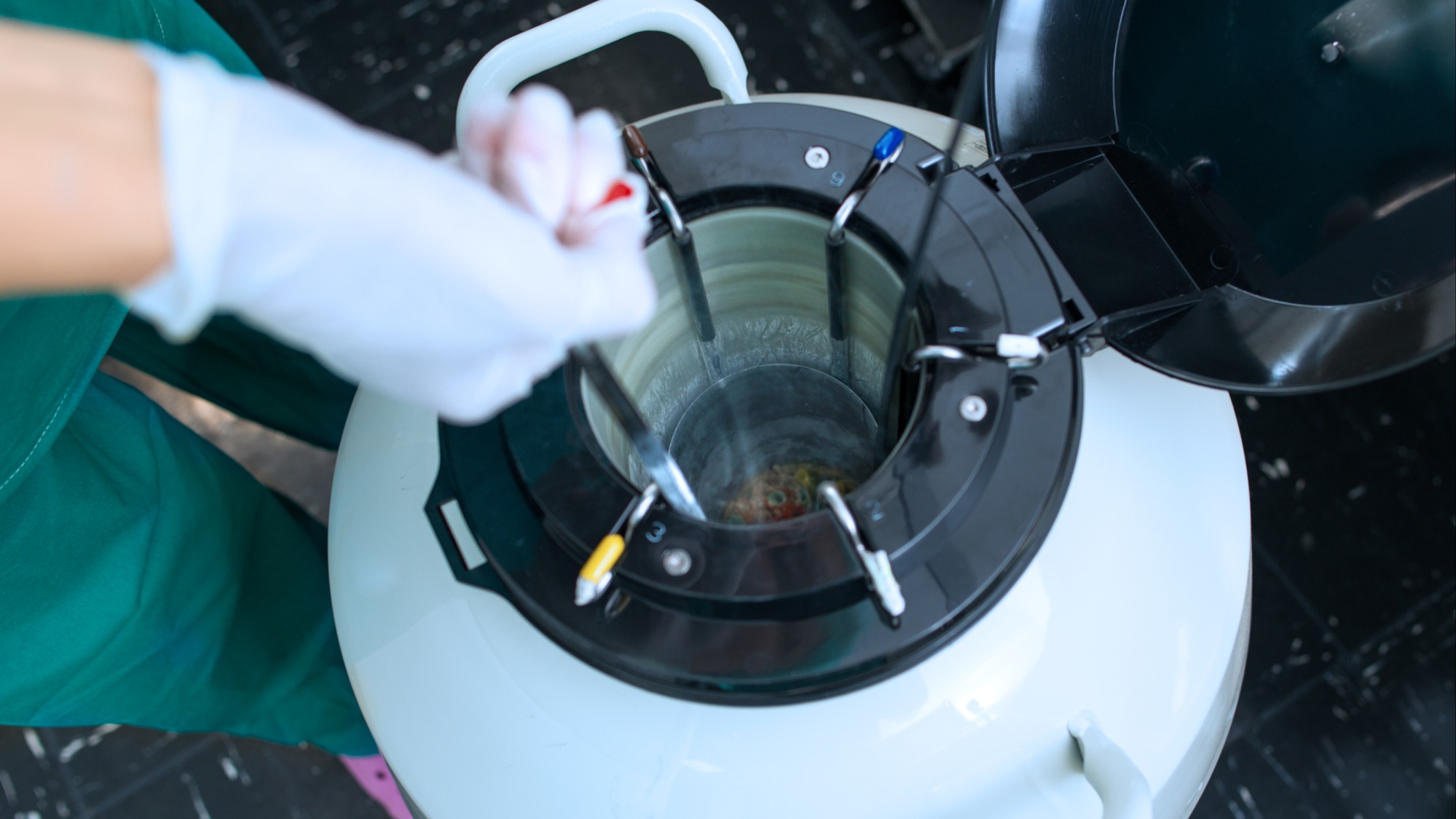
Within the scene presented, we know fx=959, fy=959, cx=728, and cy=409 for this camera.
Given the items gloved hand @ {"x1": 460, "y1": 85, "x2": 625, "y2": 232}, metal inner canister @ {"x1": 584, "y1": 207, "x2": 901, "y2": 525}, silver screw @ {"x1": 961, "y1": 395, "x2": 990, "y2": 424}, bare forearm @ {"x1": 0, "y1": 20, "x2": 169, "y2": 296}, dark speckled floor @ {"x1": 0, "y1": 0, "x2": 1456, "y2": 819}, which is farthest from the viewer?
dark speckled floor @ {"x1": 0, "y1": 0, "x2": 1456, "y2": 819}

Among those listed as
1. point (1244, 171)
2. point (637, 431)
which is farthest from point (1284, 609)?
point (637, 431)

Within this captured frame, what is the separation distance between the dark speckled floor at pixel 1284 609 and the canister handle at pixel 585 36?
818mm

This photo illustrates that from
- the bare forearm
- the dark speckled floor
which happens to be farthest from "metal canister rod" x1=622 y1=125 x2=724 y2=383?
the dark speckled floor

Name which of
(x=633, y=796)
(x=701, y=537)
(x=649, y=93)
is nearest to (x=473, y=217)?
(x=701, y=537)

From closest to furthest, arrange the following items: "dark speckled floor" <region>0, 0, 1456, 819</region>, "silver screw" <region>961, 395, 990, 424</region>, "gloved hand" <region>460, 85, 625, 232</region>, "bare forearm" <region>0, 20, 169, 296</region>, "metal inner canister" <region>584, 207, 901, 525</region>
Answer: "bare forearm" <region>0, 20, 169, 296</region> → "gloved hand" <region>460, 85, 625, 232</region> → "silver screw" <region>961, 395, 990, 424</region> → "metal inner canister" <region>584, 207, 901, 525</region> → "dark speckled floor" <region>0, 0, 1456, 819</region>

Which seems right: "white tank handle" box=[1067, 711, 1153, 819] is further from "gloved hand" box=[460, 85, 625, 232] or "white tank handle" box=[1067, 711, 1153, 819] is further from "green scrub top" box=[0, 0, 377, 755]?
"green scrub top" box=[0, 0, 377, 755]

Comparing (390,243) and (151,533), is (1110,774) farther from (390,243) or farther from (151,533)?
(151,533)

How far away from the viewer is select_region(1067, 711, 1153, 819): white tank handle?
1.49 feet

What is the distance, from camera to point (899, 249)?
1.78 ft

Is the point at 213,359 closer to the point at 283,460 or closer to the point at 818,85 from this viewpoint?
the point at 283,460

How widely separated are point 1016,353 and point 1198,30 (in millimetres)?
283

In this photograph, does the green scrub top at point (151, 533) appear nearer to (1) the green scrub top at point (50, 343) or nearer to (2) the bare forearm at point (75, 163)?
(1) the green scrub top at point (50, 343)

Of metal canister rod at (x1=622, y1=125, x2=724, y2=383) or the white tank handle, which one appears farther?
metal canister rod at (x1=622, y1=125, x2=724, y2=383)

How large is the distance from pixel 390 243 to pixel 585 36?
0.96ft
